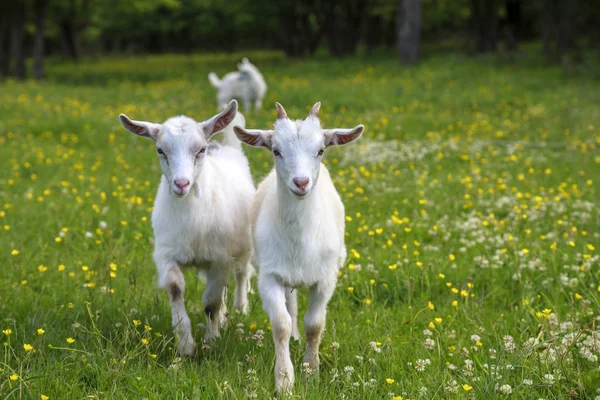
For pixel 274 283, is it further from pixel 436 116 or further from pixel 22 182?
pixel 436 116

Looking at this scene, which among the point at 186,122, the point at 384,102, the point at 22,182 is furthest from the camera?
the point at 384,102

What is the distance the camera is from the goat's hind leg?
177 inches

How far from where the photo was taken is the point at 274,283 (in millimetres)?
4336

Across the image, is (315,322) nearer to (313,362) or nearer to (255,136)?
(313,362)

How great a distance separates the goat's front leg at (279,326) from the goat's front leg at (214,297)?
2.15 feet

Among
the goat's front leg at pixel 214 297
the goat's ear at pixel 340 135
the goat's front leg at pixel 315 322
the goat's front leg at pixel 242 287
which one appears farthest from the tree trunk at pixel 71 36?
the goat's front leg at pixel 315 322

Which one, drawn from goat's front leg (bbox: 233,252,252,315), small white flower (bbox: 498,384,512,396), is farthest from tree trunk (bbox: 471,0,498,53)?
small white flower (bbox: 498,384,512,396)

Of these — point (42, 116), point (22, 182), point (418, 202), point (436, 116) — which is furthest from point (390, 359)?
point (42, 116)

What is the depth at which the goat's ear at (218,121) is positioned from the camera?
485cm

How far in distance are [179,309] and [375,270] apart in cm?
198

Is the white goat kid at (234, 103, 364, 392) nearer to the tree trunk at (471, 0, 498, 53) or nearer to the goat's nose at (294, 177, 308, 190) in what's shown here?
the goat's nose at (294, 177, 308, 190)

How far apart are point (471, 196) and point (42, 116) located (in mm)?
10845

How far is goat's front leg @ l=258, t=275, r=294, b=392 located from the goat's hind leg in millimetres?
631

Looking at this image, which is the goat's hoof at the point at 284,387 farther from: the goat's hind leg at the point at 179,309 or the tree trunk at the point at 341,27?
the tree trunk at the point at 341,27
